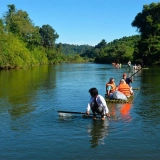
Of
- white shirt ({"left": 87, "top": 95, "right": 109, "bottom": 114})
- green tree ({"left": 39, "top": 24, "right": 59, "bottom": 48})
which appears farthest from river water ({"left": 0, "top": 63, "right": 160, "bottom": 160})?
green tree ({"left": 39, "top": 24, "right": 59, "bottom": 48})

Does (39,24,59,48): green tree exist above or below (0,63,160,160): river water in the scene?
above

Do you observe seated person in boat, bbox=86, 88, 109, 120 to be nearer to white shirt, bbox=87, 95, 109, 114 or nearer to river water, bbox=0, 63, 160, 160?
white shirt, bbox=87, 95, 109, 114

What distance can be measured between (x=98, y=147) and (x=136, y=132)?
2.20 m

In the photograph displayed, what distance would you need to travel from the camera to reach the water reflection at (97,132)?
9.34 meters

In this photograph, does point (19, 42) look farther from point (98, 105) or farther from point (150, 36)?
point (98, 105)

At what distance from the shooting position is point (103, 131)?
10.5 metres

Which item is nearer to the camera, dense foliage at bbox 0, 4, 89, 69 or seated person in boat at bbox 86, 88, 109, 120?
seated person in boat at bbox 86, 88, 109, 120

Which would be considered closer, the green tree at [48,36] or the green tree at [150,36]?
the green tree at [150,36]

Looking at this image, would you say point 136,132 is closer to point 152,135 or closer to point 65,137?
point 152,135

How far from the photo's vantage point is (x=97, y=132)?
Answer: 10.4m

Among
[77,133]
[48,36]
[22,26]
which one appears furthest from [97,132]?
[48,36]

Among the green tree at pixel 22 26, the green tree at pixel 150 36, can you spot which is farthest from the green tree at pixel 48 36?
the green tree at pixel 150 36

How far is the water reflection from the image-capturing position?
9344 millimetres

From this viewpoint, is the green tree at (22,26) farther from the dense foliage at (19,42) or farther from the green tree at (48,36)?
the green tree at (48,36)
